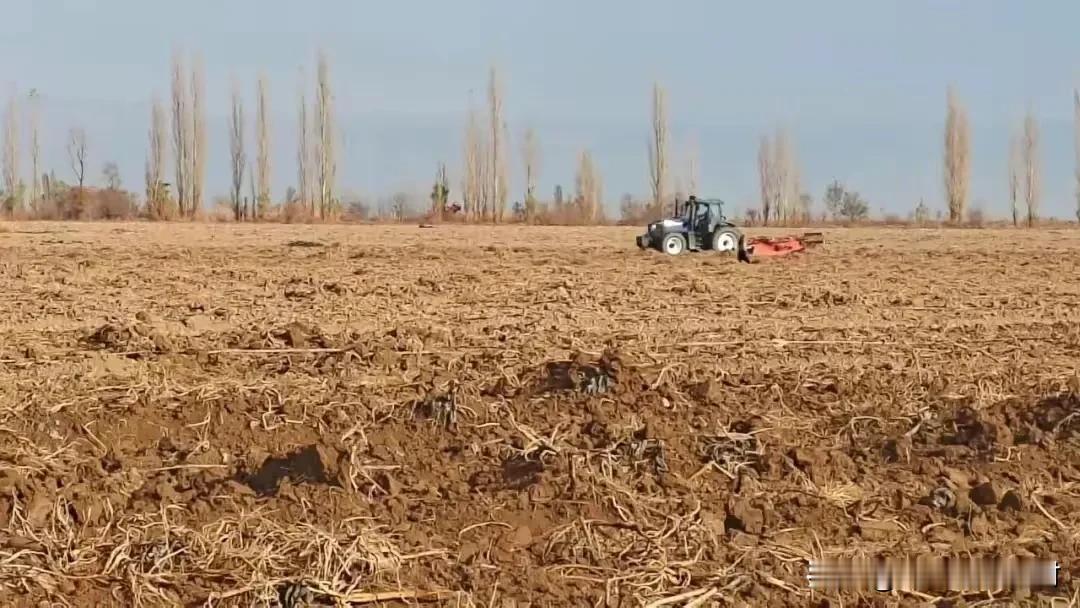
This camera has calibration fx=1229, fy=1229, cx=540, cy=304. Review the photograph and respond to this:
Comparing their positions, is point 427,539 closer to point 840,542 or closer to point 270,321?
point 840,542

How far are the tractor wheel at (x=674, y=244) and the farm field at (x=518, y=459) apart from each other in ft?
39.5

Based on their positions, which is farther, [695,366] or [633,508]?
[695,366]

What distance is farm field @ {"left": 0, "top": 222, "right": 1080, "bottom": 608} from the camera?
201 inches

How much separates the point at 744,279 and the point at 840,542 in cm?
1330

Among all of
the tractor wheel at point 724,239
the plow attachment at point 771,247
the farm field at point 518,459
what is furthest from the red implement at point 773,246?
the farm field at point 518,459

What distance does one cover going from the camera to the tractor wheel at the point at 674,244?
24.7 meters

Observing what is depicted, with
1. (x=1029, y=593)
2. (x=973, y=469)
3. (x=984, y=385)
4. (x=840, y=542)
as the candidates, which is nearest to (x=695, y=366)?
(x=984, y=385)

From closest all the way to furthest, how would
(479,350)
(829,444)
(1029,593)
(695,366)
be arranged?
(1029,593), (829,444), (695,366), (479,350)

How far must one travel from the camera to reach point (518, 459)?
6.44 metres

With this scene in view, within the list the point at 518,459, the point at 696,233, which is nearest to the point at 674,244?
the point at 696,233

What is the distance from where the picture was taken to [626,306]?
14.5 meters

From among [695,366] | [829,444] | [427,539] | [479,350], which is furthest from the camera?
[479,350]

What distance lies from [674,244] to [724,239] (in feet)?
3.36

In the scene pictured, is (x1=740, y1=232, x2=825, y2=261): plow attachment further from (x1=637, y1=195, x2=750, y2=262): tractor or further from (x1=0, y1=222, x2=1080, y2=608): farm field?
(x1=0, y1=222, x2=1080, y2=608): farm field
